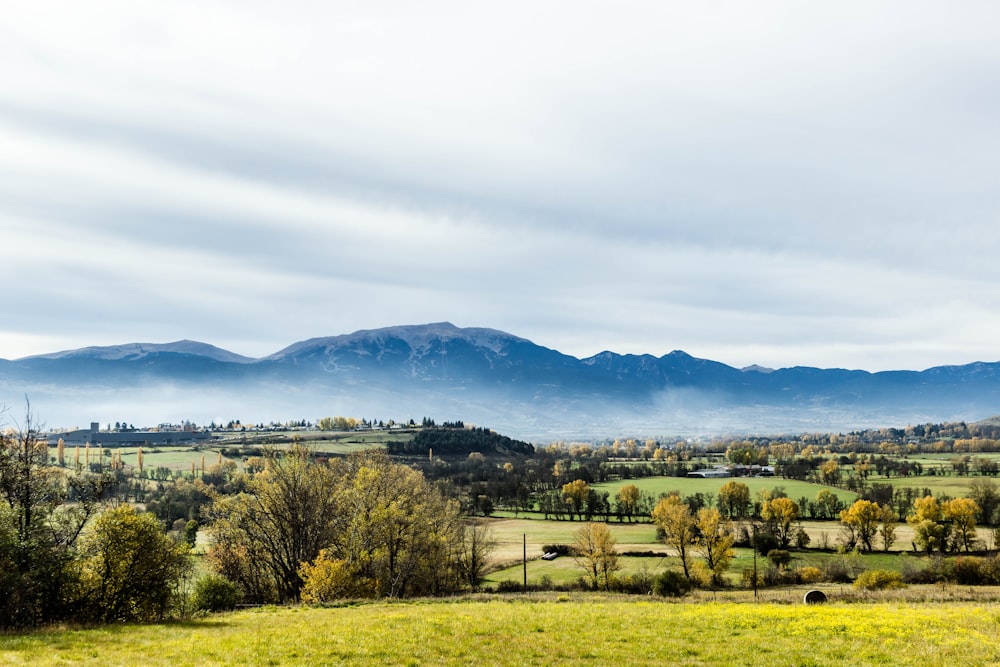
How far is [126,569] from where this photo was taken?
33.9m

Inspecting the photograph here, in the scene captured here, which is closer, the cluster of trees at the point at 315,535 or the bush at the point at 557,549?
the cluster of trees at the point at 315,535

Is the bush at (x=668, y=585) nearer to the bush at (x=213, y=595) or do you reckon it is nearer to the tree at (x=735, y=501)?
the bush at (x=213, y=595)

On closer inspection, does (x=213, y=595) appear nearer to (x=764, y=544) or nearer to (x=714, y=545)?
(x=714, y=545)

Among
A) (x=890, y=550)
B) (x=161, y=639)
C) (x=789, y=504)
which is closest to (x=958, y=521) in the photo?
(x=890, y=550)

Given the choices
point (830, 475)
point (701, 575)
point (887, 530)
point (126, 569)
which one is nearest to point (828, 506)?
point (887, 530)

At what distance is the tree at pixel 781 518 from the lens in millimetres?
104969

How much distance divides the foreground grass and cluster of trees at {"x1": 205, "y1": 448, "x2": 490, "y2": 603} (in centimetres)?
1598

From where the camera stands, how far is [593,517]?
13988 centimetres

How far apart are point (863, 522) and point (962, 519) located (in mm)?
15576

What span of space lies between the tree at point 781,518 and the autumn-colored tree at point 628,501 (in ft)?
95.0

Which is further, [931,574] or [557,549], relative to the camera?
[557,549]

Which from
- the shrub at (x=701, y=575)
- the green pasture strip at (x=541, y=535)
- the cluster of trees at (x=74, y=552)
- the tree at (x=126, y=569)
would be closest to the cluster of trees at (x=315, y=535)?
the tree at (x=126, y=569)

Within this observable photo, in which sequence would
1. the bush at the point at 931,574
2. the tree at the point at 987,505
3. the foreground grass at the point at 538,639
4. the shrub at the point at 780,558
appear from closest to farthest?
the foreground grass at the point at 538,639 → the bush at the point at 931,574 → the shrub at the point at 780,558 → the tree at the point at 987,505

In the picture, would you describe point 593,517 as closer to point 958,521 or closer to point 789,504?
point 789,504
